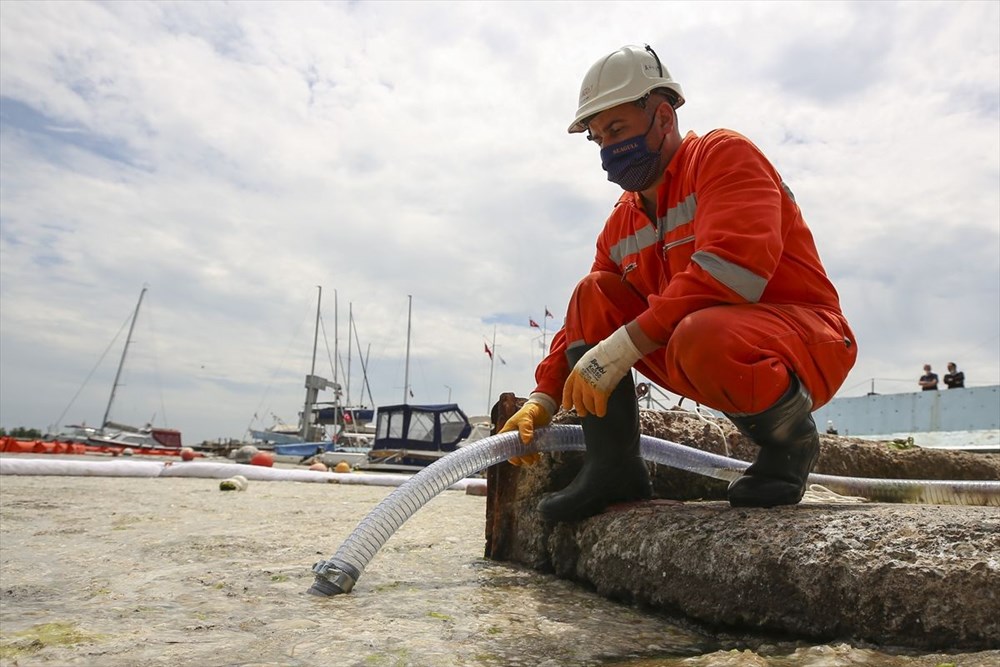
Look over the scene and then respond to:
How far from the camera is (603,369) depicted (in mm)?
1959

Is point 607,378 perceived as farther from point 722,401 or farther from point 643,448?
point 643,448

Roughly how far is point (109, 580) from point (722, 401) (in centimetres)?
180

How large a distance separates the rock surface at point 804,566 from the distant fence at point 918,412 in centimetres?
1201

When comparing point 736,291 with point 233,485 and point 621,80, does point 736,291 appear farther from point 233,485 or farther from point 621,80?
point 233,485

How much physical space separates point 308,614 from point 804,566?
44.4 inches

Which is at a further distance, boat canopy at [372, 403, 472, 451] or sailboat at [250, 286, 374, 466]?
sailboat at [250, 286, 374, 466]

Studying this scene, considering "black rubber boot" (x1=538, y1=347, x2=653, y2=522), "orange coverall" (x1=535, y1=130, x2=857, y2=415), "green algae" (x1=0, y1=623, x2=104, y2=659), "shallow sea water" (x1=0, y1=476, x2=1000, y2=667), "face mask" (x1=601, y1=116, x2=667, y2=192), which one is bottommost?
"green algae" (x1=0, y1=623, x2=104, y2=659)

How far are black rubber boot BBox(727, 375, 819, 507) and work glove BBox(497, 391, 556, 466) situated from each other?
2.09 ft

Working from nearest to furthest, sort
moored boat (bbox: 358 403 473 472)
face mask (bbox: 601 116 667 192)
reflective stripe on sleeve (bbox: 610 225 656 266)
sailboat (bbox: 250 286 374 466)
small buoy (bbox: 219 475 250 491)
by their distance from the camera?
face mask (bbox: 601 116 667 192)
reflective stripe on sleeve (bbox: 610 225 656 266)
small buoy (bbox: 219 475 250 491)
moored boat (bbox: 358 403 473 472)
sailboat (bbox: 250 286 374 466)

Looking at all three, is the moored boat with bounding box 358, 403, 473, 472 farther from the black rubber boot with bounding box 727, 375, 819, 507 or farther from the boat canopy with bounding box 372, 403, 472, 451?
the black rubber boot with bounding box 727, 375, 819, 507

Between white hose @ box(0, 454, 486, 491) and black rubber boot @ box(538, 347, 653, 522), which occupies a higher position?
black rubber boot @ box(538, 347, 653, 522)

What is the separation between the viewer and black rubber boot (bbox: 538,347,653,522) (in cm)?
223

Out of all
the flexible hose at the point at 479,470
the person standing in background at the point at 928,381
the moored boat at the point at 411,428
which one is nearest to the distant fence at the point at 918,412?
the person standing in background at the point at 928,381

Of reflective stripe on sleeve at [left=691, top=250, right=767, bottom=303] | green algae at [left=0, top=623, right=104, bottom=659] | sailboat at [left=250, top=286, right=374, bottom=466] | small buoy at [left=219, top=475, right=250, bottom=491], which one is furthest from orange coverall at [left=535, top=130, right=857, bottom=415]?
sailboat at [left=250, top=286, right=374, bottom=466]
